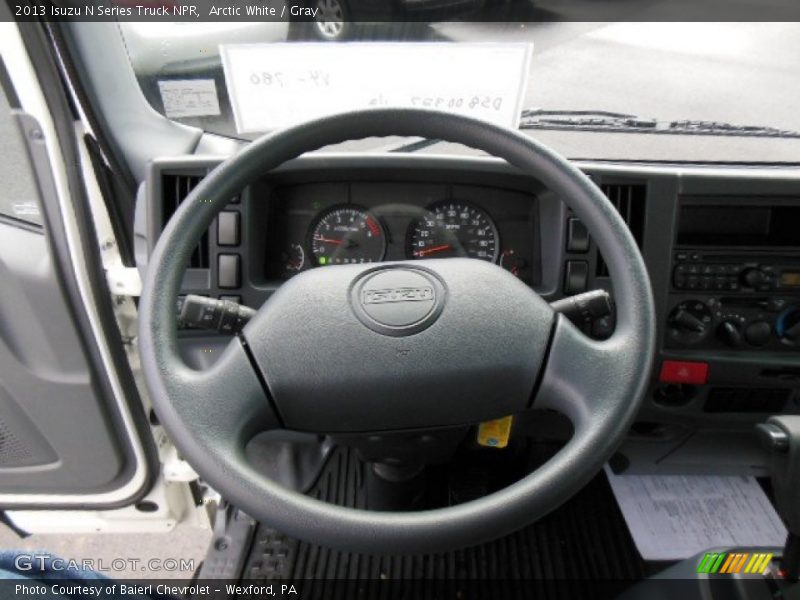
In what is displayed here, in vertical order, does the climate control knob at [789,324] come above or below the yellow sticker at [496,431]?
above

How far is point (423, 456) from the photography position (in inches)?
44.6

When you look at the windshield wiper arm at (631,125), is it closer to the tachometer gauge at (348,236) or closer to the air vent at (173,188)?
the tachometer gauge at (348,236)

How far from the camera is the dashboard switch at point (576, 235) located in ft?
3.85

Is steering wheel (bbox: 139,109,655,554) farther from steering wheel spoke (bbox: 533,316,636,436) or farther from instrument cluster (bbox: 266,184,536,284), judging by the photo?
instrument cluster (bbox: 266,184,536,284)

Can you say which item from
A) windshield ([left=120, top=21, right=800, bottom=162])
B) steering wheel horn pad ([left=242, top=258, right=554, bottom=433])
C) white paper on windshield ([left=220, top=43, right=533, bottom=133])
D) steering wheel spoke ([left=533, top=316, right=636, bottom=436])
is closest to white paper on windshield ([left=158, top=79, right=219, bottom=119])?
windshield ([left=120, top=21, right=800, bottom=162])

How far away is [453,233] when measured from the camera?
1233 mm

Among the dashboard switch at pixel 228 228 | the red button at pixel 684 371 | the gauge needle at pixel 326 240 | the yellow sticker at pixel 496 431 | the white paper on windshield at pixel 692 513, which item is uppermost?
the dashboard switch at pixel 228 228

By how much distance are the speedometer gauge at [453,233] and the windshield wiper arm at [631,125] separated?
0.26 metres

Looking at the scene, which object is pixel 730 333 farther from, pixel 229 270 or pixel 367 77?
pixel 229 270

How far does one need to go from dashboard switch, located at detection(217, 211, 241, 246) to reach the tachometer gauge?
139mm

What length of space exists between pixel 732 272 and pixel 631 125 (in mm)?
357

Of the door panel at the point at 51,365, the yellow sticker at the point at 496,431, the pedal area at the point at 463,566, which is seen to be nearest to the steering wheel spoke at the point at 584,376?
the yellow sticker at the point at 496,431

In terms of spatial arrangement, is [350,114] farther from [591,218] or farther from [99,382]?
[99,382]

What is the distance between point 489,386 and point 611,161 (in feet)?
2.29
